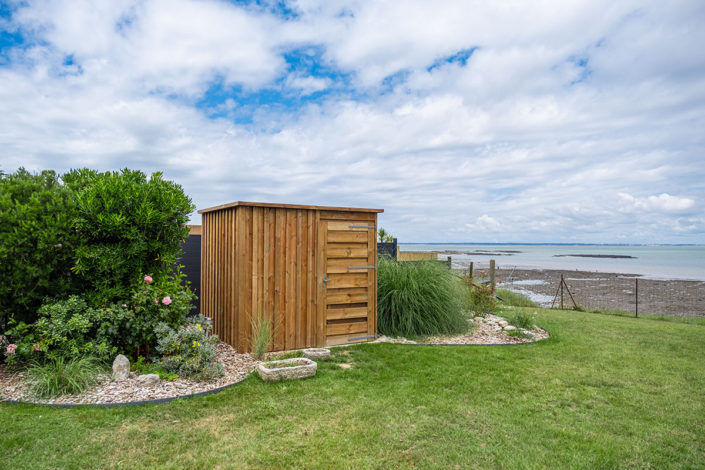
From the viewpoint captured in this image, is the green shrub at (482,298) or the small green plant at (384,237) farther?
the small green plant at (384,237)

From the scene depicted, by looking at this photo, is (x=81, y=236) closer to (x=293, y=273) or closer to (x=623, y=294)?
(x=293, y=273)

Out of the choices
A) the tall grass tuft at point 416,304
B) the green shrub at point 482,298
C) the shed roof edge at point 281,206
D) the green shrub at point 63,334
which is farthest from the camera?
the green shrub at point 482,298

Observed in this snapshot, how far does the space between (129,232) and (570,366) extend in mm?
5524

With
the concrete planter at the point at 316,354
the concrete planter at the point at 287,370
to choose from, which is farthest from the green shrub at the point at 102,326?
the concrete planter at the point at 316,354

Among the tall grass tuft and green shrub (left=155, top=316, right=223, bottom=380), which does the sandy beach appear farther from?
green shrub (left=155, top=316, right=223, bottom=380)

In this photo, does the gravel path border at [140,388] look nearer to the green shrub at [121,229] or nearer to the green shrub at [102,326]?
the green shrub at [102,326]

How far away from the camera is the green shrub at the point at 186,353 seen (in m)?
4.00

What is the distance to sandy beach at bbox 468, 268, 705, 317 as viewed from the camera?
1313 centimetres

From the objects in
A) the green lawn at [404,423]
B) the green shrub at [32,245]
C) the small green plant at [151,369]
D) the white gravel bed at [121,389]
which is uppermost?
the green shrub at [32,245]

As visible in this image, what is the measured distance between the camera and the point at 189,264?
7098mm

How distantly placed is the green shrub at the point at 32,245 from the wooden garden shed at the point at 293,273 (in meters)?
1.85

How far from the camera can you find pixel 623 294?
16625mm

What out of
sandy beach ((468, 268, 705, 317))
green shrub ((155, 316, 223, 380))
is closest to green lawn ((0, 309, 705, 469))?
green shrub ((155, 316, 223, 380))

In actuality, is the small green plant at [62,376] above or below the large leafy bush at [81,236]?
below
